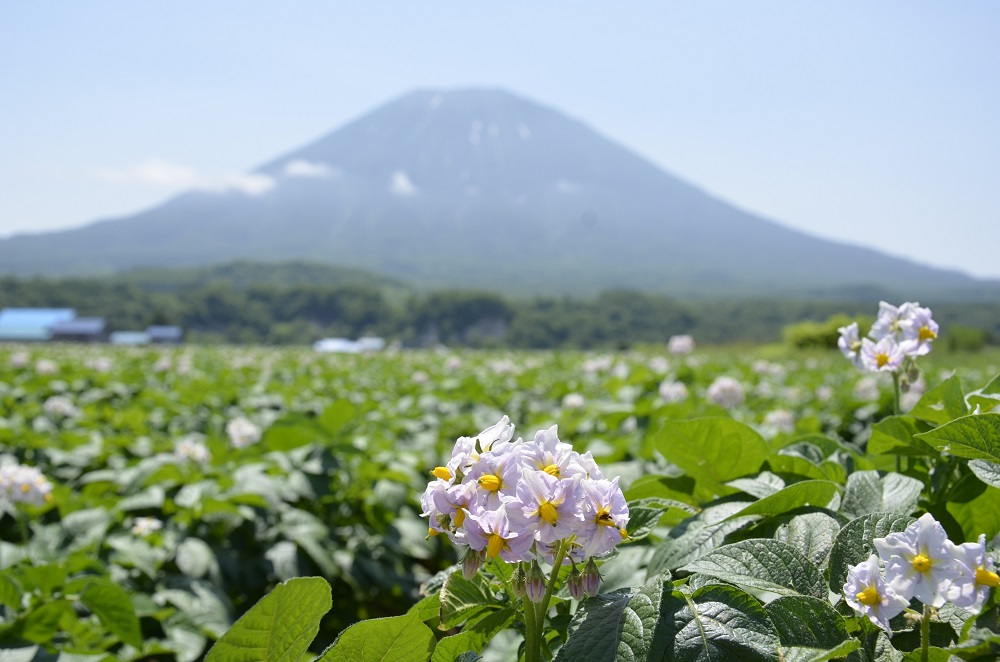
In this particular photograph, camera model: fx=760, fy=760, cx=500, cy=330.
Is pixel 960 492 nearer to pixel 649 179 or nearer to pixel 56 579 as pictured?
pixel 56 579

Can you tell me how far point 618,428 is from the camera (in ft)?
13.6

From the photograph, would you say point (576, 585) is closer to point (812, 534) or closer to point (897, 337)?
point (812, 534)

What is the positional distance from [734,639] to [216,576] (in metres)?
2.50

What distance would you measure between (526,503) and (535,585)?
0.34 feet

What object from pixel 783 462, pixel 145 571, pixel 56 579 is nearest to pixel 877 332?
pixel 783 462

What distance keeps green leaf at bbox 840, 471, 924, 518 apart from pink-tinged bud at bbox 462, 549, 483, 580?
0.61m

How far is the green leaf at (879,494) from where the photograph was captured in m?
1.12

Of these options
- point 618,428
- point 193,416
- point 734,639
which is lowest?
point 193,416

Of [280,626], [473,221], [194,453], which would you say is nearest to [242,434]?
[194,453]

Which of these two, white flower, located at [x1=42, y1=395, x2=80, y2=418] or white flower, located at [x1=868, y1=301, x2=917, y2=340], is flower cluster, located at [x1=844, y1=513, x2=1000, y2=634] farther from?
white flower, located at [x1=42, y1=395, x2=80, y2=418]

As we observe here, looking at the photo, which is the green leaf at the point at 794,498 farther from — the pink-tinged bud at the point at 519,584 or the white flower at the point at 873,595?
the pink-tinged bud at the point at 519,584

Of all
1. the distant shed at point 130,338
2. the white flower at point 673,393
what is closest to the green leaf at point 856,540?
the white flower at point 673,393

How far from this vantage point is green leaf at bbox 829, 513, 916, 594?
3.16 ft

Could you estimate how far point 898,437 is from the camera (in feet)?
4.23
